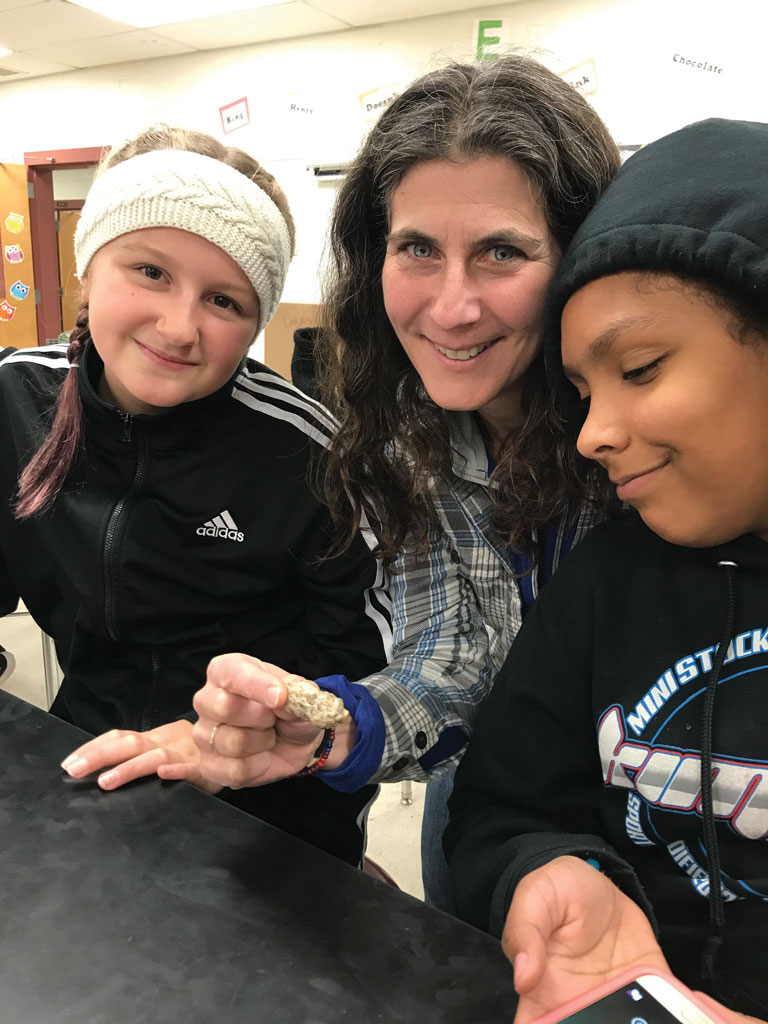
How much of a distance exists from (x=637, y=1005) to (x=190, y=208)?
0.94 meters

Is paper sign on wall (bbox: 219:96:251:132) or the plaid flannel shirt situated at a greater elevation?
paper sign on wall (bbox: 219:96:251:132)

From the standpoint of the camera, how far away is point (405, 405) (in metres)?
1.05

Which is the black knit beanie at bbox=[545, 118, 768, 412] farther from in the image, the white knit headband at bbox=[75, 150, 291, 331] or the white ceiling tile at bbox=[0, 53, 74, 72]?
the white ceiling tile at bbox=[0, 53, 74, 72]

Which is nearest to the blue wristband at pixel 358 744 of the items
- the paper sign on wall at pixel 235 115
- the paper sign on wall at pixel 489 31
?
the paper sign on wall at pixel 489 31

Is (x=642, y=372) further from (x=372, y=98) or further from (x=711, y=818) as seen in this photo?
(x=372, y=98)

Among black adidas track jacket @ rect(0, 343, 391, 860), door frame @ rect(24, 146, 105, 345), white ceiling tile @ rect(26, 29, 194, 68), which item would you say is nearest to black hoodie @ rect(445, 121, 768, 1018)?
black adidas track jacket @ rect(0, 343, 391, 860)

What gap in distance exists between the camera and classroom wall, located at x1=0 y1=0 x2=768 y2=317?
10.7 feet

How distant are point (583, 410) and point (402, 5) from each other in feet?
13.0

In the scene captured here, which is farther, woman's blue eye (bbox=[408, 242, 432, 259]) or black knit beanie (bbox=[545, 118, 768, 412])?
woman's blue eye (bbox=[408, 242, 432, 259])

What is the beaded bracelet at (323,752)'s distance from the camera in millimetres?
758

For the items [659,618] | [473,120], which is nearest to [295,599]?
[659,618]

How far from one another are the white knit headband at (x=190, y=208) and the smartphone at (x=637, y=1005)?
88 centimetres

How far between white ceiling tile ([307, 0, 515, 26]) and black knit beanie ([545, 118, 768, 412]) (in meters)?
3.84

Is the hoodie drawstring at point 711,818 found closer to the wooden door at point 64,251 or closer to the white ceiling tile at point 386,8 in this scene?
the white ceiling tile at point 386,8
